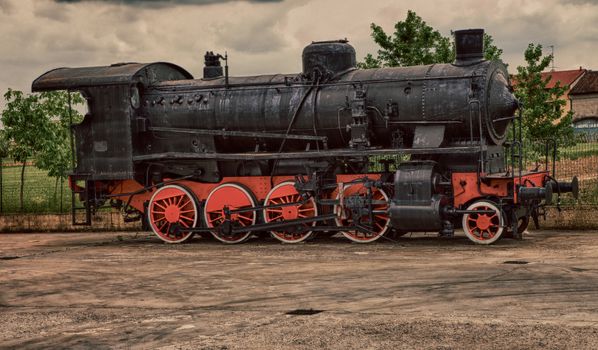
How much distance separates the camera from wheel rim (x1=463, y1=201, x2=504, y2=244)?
49.4ft

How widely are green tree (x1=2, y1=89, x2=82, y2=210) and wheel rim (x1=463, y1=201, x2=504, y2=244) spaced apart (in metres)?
18.2

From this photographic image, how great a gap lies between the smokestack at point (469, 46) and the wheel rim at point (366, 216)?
2.87 m

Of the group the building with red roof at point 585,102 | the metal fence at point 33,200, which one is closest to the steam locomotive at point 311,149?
the metal fence at point 33,200

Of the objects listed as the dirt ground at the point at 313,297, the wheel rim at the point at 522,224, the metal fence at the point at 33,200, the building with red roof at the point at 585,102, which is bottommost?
the dirt ground at the point at 313,297

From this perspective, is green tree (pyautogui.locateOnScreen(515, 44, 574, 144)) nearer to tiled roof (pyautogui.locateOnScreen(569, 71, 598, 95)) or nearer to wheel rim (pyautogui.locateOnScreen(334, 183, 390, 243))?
wheel rim (pyautogui.locateOnScreen(334, 183, 390, 243))

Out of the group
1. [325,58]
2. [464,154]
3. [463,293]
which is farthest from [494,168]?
[463,293]

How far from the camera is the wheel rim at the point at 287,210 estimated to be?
16.5m

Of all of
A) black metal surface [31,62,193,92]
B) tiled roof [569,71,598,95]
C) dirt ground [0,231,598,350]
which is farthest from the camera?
tiled roof [569,71,598,95]

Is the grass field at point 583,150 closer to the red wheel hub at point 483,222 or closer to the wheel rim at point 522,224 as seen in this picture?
the wheel rim at point 522,224

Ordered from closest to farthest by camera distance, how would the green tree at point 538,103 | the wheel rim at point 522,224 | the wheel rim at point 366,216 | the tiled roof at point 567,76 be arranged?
the wheel rim at point 366,216 < the wheel rim at point 522,224 < the green tree at point 538,103 < the tiled roof at point 567,76

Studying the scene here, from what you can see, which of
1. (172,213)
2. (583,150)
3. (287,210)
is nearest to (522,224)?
(583,150)

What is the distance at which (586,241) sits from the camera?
49.5 ft

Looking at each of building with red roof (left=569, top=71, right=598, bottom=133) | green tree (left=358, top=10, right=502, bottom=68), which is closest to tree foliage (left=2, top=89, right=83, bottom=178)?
green tree (left=358, top=10, right=502, bottom=68)

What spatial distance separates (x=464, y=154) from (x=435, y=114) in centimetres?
90
